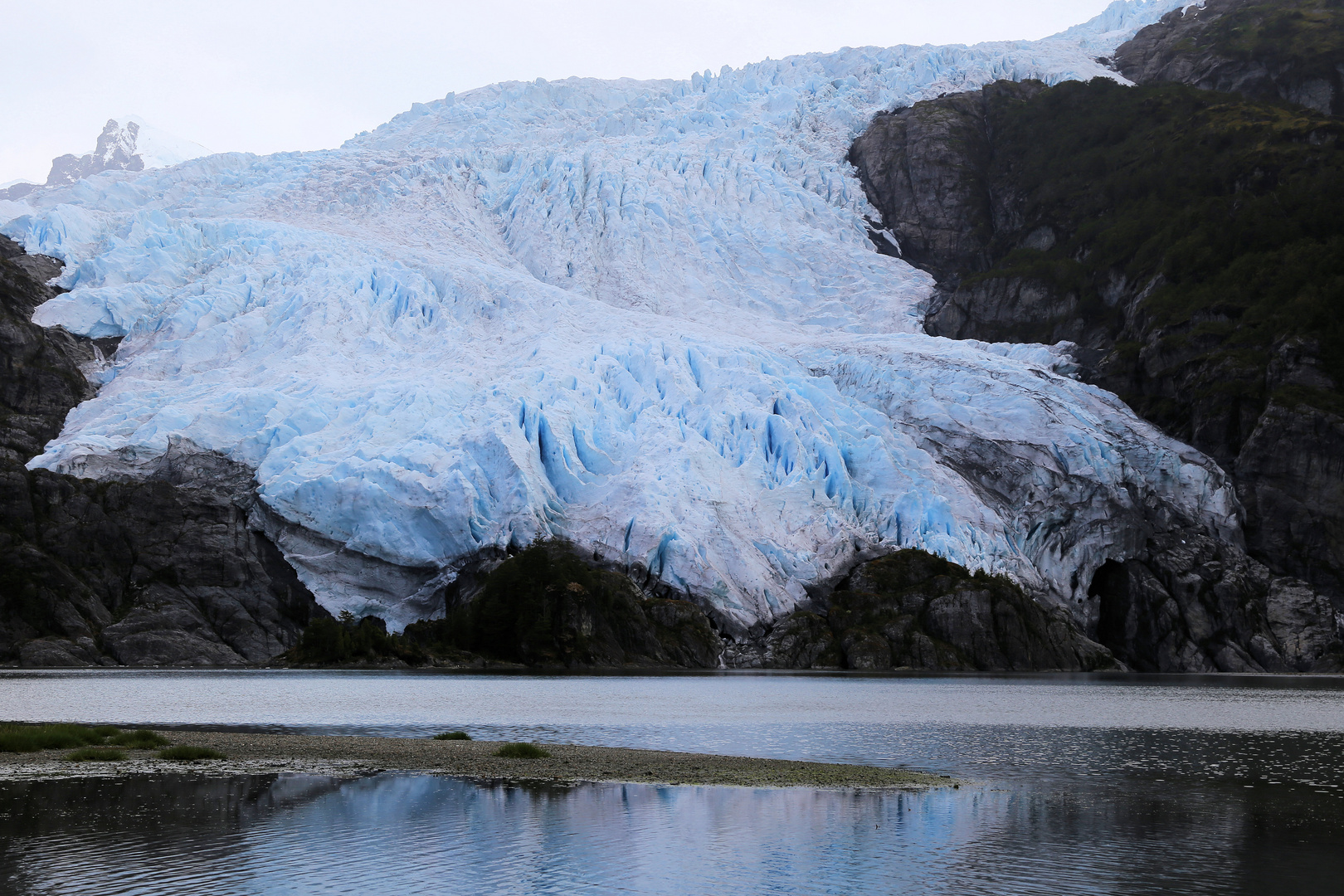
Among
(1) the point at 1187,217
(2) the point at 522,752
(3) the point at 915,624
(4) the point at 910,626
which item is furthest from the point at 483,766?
(1) the point at 1187,217

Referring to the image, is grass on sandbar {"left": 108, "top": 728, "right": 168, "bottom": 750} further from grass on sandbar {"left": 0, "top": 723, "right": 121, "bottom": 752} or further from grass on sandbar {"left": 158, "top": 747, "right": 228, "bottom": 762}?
grass on sandbar {"left": 158, "top": 747, "right": 228, "bottom": 762}

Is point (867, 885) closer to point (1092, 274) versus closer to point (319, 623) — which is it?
point (319, 623)

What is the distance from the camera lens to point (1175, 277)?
281ft

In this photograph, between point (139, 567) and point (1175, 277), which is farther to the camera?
point (1175, 277)

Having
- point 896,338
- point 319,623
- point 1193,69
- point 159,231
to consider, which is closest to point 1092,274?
point 896,338

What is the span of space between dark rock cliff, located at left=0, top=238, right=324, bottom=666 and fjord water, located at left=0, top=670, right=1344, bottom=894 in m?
29.7

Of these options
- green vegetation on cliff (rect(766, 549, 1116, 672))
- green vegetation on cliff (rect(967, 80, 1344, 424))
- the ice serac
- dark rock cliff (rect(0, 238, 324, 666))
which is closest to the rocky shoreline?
the ice serac

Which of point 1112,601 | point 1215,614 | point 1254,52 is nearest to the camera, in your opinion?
point 1215,614

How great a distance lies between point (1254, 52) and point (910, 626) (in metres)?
75.6

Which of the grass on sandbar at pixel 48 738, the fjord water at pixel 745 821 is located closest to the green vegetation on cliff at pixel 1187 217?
the fjord water at pixel 745 821

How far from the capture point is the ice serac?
215 ft

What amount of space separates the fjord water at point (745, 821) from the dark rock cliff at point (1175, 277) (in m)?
38.4

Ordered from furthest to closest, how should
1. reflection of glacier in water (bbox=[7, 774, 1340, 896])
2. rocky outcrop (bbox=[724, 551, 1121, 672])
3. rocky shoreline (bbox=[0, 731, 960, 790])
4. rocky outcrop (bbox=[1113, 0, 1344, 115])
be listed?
rocky outcrop (bbox=[1113, 0, 1344, 115])
rocky outcrop (bbox=[724, 551, 1121, 672])
rocky shoreline (bbox=[0, 731, 960, 790])
reflection of glacier in water (bbox=[7, 774, 1340, 896])

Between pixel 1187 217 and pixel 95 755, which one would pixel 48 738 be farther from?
pixel 1187 217
